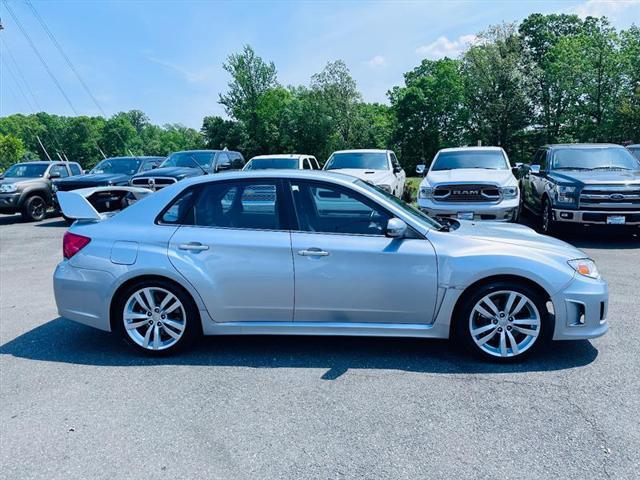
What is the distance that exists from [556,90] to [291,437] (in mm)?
45396

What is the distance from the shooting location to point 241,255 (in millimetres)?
4082

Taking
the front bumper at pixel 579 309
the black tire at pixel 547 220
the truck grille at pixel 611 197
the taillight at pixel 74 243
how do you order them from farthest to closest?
the black tire at pixel 547 220 < the truck grille at pixel 611 197 < the taillight at pixel 74 243 < the front bumper at pixel 579 309

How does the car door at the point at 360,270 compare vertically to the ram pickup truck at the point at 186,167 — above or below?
below

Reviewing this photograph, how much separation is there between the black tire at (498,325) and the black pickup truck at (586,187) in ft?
19.9

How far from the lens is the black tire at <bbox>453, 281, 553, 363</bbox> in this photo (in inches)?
153

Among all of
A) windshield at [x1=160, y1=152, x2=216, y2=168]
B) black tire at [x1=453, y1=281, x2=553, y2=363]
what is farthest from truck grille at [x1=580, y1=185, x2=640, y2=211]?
windshield at [x1=160, y1=152, x2=216, y2=168]

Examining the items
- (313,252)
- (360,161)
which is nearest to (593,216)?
(360,161)

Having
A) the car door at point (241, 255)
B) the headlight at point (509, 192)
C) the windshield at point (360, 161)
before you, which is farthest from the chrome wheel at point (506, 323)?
the windshield at point (360, 161)

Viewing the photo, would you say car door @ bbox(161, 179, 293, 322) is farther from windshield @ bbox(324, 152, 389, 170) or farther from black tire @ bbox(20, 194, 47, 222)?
black tire @ bbox(20, 194, 47, 222)

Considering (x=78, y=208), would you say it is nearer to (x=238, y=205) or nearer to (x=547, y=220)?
(x=238, y=205)

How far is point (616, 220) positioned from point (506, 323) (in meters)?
6.38

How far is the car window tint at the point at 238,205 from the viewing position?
421cm

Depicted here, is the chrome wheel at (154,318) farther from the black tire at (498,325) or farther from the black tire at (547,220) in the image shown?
the black tire at (547,220)

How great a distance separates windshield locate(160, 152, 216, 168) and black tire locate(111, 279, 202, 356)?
1041 centimetres
